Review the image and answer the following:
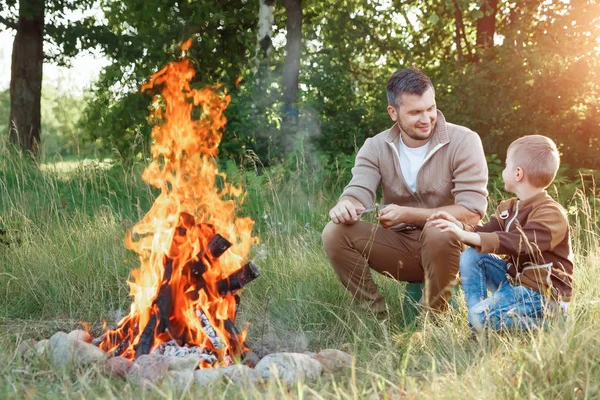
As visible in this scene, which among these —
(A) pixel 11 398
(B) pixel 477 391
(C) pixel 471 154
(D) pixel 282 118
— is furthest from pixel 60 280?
(D) pixel 282 118

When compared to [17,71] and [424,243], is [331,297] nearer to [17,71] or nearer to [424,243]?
[424,243]

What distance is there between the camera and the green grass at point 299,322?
2945 millimetres

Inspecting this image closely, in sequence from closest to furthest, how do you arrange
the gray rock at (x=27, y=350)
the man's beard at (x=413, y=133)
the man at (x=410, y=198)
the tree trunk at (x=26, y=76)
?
the gray rock at (x=27, y=350) → the man at (x=410, y=198) → the man's beard at (x=413, y=133) → the tree trunk at (x=26, y=76)

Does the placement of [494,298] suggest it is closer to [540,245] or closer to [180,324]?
[540,245]

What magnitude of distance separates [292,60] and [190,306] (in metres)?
6.62

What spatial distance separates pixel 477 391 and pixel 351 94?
793cm

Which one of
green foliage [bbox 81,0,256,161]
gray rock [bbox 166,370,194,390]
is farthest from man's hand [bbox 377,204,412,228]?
green foliage [bbox 81,0,256,161]

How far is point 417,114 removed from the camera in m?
4.32

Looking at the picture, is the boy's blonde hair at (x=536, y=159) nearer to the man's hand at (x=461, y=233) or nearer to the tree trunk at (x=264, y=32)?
the man's hand at (x=461, y=233)

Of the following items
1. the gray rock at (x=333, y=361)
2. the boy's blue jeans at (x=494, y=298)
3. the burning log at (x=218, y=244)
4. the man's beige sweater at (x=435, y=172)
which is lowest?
the gray rock at (x=333, y=361)

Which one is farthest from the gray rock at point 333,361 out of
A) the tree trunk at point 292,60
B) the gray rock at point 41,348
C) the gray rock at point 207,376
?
the tree trunk at point 292,60

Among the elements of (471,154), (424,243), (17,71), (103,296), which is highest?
(17,71)

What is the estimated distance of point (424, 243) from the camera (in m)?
4.14

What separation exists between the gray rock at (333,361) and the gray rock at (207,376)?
1.67ft
